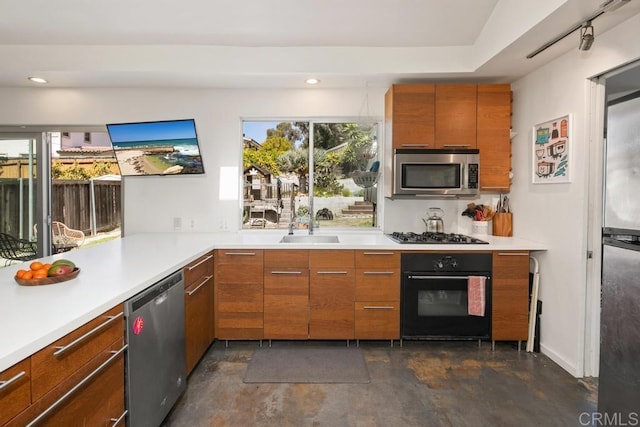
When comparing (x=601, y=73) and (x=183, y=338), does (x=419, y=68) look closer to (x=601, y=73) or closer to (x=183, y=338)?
(x=601, y=73)

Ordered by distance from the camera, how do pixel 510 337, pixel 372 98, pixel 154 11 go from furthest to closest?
pixel 372 98 → pixel 510 337 → pixel 154 11

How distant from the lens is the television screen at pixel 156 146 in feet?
11.1

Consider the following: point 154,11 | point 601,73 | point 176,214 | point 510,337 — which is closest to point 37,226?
point 176,214

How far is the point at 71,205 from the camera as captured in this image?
3551 mm

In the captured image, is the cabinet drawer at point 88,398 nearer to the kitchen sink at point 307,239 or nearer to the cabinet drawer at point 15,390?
the cabinet drawer at point 15,390

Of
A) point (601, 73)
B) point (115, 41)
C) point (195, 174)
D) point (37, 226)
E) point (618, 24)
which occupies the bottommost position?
point (37, 226)

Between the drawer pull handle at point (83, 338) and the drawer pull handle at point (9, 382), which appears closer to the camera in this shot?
the drawer pull handle at point (9, 382)

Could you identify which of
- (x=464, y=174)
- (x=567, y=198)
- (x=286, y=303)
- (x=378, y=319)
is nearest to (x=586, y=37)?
(x=567, y=198)

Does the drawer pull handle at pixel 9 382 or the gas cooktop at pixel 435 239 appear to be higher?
the gas cooktop at pixel 435 239

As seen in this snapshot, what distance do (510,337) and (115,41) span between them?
13.2ft

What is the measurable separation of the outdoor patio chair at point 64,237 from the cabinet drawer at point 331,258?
Result: 252 cm

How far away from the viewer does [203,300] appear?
8.48ft

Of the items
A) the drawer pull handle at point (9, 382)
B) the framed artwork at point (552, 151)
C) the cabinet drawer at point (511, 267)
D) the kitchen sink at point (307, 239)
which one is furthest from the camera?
the kitchen sink at point (307, 239)

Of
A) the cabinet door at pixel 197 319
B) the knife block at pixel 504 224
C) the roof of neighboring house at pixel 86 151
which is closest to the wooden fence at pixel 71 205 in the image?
the roof of neighboring house at pixel 86 151
